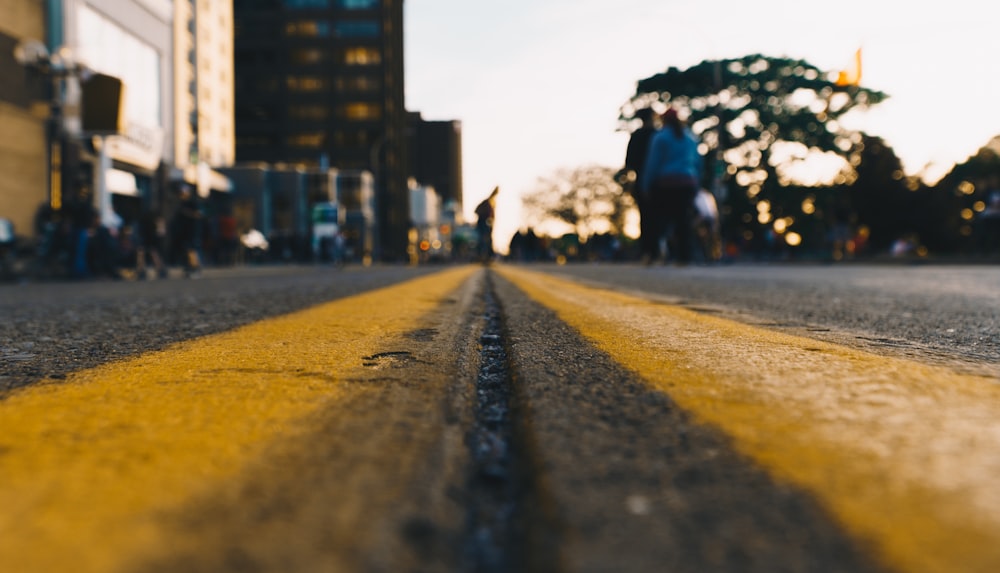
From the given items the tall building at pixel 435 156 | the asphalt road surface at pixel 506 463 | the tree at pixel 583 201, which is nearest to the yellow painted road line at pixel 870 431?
the asphalt road surface at pixel 506 463

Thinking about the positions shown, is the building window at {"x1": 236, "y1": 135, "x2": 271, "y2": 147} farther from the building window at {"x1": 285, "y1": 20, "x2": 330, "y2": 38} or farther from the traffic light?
the traffic light

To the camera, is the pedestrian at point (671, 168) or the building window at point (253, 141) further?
the building window at point (253, 141)

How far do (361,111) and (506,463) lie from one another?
74793 mm

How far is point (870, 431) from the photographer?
84cm

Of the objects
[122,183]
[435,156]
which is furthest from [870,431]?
[435,156]

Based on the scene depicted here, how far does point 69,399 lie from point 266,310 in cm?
278

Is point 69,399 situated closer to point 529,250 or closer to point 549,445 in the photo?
point 549,445

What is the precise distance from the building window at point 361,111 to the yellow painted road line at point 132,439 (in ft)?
241

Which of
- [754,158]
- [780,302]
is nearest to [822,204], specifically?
[754,158]

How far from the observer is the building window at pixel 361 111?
237 feet

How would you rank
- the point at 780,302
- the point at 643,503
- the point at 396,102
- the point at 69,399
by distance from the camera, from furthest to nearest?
the point at 396,102 < the point at 780,302 < the point at 69,399 < the point at 643,503

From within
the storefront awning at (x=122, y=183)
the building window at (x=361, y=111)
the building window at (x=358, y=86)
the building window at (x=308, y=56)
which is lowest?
the storefront awning at (x=122, y=183)

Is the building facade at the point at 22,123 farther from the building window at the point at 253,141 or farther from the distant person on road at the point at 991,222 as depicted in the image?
the building window at the point at 253,141

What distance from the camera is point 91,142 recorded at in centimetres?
2098
